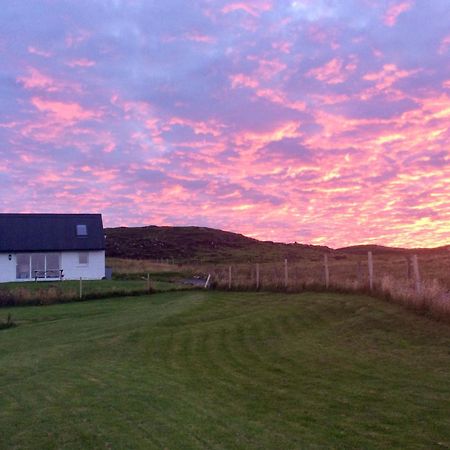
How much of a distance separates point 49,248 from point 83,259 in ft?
8.81

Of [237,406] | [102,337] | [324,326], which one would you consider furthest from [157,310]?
[237,406]

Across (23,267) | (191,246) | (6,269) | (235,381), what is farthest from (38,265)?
(191,246)

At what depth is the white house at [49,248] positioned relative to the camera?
41469 millimetres

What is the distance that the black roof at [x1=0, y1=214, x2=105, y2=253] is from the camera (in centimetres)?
4194

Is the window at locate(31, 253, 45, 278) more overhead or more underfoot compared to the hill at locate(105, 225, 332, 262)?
more underfoot

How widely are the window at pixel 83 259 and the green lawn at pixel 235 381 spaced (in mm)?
24461

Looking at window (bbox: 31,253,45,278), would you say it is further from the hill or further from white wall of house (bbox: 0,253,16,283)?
the hill

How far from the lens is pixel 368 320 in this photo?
616 inches

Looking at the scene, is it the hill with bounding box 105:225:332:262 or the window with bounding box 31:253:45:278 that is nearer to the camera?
the window with bounding box 31:253:45:278

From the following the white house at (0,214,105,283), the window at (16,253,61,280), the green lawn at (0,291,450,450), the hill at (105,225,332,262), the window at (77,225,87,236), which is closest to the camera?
the green lawn at (0,291,450,450)

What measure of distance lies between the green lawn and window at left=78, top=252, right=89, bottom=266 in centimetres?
2446

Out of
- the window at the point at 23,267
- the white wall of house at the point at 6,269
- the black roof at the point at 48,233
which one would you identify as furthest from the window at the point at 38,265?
the white wall of house at the point at 6,269

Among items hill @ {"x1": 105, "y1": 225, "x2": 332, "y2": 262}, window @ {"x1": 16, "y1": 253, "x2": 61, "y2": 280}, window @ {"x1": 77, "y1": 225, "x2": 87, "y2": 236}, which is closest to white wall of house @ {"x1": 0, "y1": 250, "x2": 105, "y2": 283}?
window @ {"x1": 16, "y1": 253, "x2": 61, "y2": 280}

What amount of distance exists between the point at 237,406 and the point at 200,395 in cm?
90
